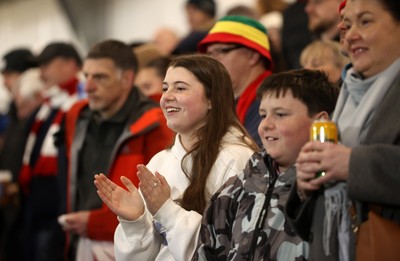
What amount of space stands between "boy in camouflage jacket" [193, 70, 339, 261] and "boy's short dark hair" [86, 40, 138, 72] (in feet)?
7.04

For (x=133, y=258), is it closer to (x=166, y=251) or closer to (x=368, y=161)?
(x=166, y=251)

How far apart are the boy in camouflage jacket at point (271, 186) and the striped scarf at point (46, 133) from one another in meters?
3.23

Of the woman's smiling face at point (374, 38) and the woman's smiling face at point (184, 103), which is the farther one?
the woman's smiling face at point (184, 103)

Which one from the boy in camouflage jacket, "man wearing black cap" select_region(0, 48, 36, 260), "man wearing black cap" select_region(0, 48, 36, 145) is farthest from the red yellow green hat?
"man wearing black cap" select_region(0, 48, 36, 145)

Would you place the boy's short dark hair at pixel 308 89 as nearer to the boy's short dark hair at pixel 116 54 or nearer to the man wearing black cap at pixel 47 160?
the boy's short dark hair at pixel 116 54

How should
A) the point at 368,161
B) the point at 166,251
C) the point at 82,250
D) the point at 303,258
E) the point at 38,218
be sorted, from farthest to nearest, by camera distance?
the point at 38,218, the point at 82,250, the point at 166,251, the point at 303,258, the point at 368,161

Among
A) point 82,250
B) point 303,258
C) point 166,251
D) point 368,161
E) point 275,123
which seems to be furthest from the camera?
point 82,250

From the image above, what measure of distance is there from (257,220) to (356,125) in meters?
0.58

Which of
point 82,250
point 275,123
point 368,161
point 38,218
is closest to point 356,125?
point 368,161

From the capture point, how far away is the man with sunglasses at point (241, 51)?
4.76m

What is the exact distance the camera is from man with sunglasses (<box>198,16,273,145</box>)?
4.76m

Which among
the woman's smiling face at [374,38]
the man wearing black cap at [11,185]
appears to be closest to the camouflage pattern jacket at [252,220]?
the woman's smiling face at [374,38]

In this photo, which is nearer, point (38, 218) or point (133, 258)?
point (133, 258)

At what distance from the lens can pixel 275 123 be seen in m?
3.29
